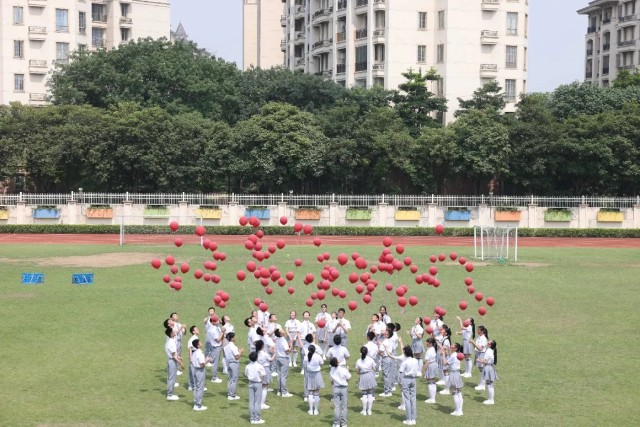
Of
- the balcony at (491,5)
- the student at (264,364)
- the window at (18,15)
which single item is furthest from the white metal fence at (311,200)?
the student at (264,364)

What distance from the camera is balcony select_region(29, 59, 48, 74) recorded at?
7856 centimetres

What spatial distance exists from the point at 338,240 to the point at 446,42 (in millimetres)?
27775

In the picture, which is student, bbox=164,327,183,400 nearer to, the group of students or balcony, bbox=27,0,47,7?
the group of students

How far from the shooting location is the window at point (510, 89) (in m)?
72.4

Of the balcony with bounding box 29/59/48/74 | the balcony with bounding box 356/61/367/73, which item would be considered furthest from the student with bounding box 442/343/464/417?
the balcony with bounding box 29/59/48/74

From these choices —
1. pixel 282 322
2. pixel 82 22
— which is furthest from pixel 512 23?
pixel 282 322

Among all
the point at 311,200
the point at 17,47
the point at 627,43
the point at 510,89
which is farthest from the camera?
the point at 627,43

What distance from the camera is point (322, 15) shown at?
8044cm

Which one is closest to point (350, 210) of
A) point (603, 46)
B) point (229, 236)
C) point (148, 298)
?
point (229, 236)

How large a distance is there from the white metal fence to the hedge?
2.23 meters

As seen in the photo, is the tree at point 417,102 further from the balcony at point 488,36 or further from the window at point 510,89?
the window at point 510,89

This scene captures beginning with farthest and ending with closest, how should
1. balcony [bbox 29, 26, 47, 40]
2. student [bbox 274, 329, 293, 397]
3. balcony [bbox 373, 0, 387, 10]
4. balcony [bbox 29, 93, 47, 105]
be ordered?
1. balcony [bbox 29, 93, 47, 105]
2. balcony [bbox 29, 26, 47, 40]
3. balcony [bbox 373, 0, 387, 10]
4. student [bbox 274, 329, 293, 397]

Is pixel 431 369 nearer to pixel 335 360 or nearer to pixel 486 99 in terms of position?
pixel 335 360

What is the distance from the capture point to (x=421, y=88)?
66.6m
